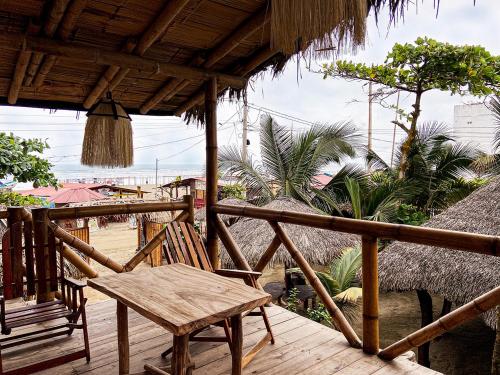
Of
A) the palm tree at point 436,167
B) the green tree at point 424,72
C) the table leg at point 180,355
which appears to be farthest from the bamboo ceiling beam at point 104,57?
the palm tree at point 436,167

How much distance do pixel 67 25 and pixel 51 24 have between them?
0.08 meters

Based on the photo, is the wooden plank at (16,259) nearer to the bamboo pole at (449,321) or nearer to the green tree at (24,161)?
the bamboo pole at (449,321)

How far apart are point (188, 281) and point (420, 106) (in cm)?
906

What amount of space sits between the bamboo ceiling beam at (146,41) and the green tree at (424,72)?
7.63m

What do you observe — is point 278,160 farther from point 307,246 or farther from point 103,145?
point 103,145

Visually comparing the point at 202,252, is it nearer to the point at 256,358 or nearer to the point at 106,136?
the point at 256,358

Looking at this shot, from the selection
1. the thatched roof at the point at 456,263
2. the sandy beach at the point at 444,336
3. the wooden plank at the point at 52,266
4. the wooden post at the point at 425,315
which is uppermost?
the wooden plank at the point at 52,266

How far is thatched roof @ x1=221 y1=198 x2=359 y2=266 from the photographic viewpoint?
602 cm

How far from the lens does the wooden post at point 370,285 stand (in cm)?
198

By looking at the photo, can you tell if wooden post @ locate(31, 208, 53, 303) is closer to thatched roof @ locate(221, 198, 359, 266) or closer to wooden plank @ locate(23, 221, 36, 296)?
wooden plank @ locate(23, 221, 36, 296)

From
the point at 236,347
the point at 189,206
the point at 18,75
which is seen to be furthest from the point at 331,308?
→ the point at 18,75

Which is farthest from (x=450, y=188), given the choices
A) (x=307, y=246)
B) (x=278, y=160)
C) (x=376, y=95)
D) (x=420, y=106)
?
(x=307, y=246)

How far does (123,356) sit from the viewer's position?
1.83m

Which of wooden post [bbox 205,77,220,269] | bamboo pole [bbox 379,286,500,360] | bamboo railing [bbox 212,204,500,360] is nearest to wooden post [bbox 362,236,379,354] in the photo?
bamboo railing [bbox 212,204,500,360]
